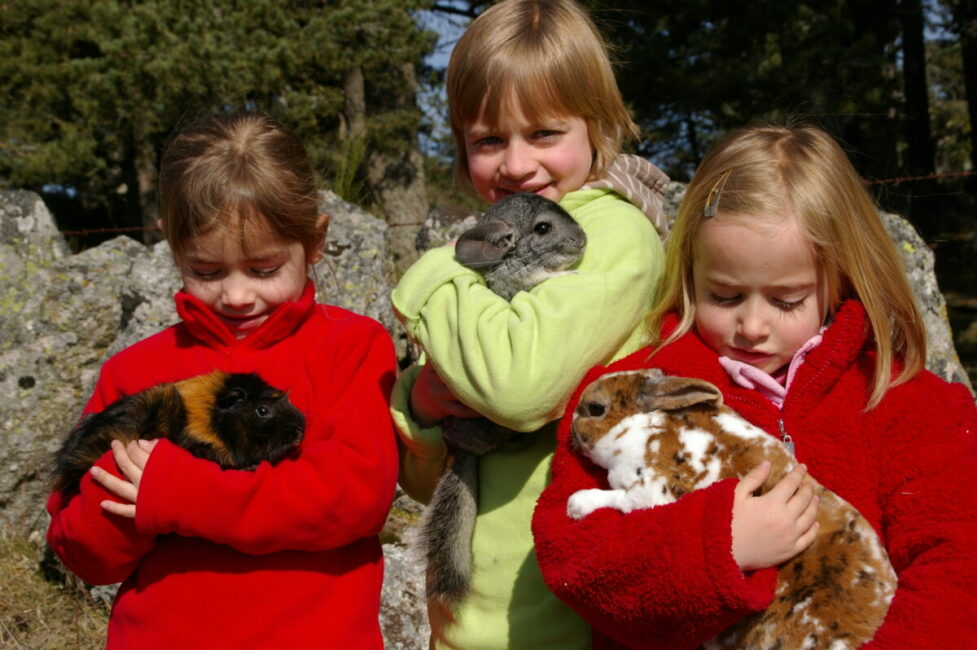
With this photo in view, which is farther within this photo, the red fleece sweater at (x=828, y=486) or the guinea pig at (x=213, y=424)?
the guinea pig at (x=213, y=424)

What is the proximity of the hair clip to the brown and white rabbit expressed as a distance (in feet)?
0.93

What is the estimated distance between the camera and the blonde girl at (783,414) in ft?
5.16

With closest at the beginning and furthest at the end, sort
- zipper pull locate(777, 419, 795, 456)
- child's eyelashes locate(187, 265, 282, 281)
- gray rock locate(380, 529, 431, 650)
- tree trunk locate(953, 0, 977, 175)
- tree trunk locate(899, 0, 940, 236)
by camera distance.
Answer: zipper pull locate(777, 419, 795, 456) < child's eyelashes locate(187, 265, 282, 281) < gray rock locate(380, 529, 431, 650) < tree trunk locate(953, 0, 977, 175) < tree trunk locate(899, 0, 940, 236)

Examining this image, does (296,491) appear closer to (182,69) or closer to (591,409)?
(591,409)

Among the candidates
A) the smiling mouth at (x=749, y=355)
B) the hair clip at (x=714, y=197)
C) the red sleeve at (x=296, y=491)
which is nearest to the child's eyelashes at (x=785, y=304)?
the smiling mouth at (x=749, y=355)

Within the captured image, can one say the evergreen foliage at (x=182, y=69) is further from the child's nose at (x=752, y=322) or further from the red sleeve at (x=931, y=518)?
the red sleeve at (x=931, y=518)

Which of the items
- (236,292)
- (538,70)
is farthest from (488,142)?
(236,292)

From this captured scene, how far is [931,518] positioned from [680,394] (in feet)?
1.79

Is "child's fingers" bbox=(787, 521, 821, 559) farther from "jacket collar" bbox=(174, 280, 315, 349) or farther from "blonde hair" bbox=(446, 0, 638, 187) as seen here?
"jacket collar" bbox=(174, 280, 315, 349)

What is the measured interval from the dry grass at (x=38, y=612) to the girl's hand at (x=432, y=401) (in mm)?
2580

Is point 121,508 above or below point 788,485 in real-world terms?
below

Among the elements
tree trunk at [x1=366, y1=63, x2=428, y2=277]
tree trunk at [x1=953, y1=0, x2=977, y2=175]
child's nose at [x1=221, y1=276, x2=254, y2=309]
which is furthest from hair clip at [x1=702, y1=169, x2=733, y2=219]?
tree trunk at [x1=953, y1=0, x2=977, y2=175]

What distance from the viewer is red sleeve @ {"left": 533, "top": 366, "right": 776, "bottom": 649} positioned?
5.07 ft

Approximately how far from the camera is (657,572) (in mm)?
1581
